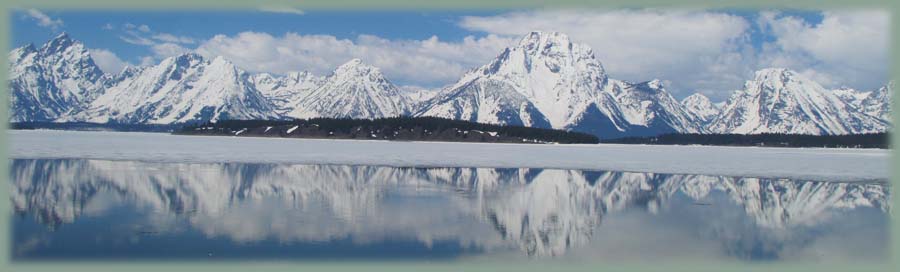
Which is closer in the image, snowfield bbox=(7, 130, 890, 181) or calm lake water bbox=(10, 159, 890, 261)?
calm lake water bbox=(10, 159, 890, 261)

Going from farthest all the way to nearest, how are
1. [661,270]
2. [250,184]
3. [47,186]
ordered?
[250,184] → [47,186] → [661,270]

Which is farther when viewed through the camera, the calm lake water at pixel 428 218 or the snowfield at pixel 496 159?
the snowfield at pixel 496 159

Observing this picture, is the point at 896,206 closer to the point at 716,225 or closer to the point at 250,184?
the point at 716,225

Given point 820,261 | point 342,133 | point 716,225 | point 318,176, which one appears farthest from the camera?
point 342,133

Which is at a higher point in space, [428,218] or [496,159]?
[428,218]

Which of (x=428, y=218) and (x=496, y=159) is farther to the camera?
(x=496, y=159)

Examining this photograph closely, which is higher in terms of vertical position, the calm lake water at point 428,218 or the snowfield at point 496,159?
the calm lake water at point 428,218

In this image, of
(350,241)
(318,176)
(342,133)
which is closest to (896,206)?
(350,241)

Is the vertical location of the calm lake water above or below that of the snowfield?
above
